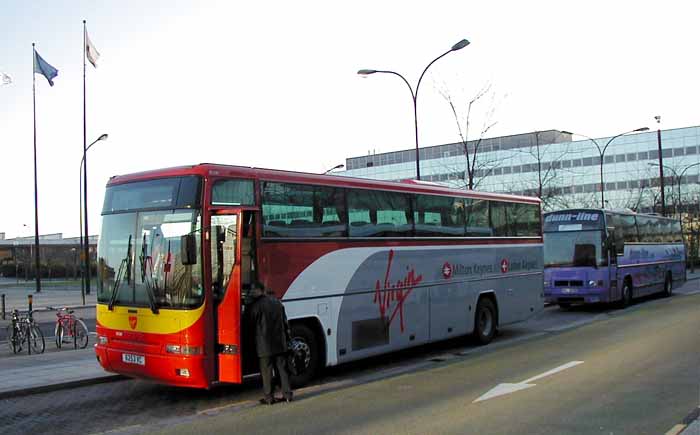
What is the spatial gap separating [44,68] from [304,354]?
34580 millimetres

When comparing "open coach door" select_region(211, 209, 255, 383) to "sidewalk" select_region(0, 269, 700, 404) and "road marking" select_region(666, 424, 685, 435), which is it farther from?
"road marking" select_region(666, 424, 685, 435)

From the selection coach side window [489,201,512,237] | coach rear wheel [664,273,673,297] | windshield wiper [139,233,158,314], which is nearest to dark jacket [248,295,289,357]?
windshield wiper [139,233,158,314]

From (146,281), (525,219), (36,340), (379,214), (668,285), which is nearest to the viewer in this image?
(146,281)

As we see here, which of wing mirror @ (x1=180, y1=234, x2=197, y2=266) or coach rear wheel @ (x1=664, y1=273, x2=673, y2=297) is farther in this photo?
coach rear wheel @ (x1=664, y1=273, x2=673, y2=297)

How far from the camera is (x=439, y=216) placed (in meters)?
14.3

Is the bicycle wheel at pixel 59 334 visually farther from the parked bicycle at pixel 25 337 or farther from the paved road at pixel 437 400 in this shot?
the paved road at pixel 437 400

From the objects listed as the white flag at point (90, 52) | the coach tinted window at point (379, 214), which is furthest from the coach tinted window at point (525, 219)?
the white flag at point (90, 52)

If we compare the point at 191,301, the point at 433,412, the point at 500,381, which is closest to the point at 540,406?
the point at 433,412

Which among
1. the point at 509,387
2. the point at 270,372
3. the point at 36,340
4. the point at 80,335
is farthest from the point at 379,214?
the point at 36,340

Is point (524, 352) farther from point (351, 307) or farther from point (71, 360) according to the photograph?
point (71, 360)

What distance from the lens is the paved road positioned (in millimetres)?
7930

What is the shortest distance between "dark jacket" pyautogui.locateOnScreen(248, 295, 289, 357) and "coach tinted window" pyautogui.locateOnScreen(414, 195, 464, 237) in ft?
15.9

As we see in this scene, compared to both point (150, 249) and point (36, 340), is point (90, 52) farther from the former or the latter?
point (150, 249)

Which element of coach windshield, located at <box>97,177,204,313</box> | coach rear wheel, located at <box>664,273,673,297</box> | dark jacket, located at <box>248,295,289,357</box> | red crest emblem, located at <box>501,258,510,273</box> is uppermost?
coach windshield, located at <box>97,177,204,313</box>
